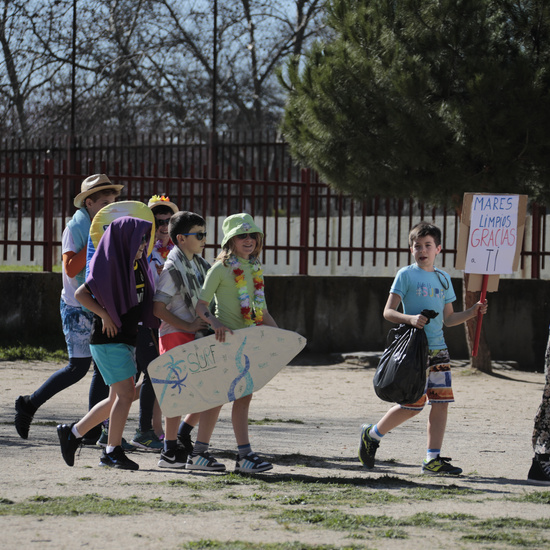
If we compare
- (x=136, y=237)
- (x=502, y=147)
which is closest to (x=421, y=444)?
(x=136, y=237)

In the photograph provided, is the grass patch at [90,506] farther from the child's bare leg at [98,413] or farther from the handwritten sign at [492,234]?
the handwritten sign at [492,234]

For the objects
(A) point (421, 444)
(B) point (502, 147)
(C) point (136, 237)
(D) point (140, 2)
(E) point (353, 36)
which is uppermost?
(D) point (140, 2)

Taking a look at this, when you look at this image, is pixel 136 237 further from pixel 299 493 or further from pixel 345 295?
pixel 345 295

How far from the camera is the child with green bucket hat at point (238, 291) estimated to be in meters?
5.41

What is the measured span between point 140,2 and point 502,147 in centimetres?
1504

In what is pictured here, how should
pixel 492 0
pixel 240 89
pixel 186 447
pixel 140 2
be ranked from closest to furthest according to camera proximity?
1. pixel 186 447
2. pixel 492 0
3. pixel 140 2
4. pixel 240 89

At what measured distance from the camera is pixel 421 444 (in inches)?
255

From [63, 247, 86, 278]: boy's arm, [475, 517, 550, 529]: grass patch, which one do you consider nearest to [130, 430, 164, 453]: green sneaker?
[63, 247, 86, 278]: boy's arm

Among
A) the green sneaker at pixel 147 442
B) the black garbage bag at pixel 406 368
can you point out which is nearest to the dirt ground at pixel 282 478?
the green sneaker at pixel 147 442

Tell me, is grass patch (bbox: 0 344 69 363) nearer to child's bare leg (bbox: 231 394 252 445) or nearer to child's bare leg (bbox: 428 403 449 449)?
child's bare leg (bbox: 231 394 252 445)

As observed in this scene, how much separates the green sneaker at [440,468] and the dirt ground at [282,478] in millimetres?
90

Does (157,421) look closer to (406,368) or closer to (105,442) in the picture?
(105,442)

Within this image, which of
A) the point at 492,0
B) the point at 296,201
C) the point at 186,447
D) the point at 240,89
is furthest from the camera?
the point at 240,89

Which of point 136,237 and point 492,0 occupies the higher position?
point 492,0
